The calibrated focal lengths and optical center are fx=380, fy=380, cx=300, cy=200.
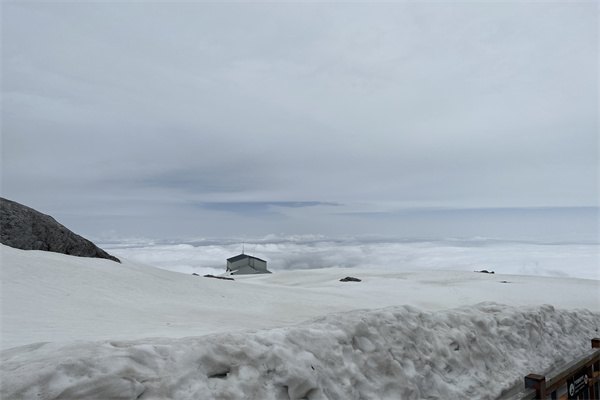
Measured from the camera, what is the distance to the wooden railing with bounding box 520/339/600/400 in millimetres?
5055

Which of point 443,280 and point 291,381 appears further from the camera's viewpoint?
point 443,280

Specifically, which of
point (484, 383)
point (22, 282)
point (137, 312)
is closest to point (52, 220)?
point (22, 282)

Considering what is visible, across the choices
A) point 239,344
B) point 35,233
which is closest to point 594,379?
point 239,344

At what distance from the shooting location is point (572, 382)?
571cm

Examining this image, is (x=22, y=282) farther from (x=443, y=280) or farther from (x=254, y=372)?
(x=443, y=280)

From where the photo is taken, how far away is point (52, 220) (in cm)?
1566

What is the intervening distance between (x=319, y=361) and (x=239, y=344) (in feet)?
3.25

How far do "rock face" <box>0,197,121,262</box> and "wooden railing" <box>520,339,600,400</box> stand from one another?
15.7 m

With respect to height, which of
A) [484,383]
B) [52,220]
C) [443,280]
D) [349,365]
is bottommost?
[443,280]

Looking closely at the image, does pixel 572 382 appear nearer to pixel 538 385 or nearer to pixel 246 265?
pixel 538 385

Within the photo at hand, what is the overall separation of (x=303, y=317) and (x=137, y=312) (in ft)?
13.6

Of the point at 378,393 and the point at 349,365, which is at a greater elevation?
the point at 349,365

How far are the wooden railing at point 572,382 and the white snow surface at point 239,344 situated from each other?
2.03 feet

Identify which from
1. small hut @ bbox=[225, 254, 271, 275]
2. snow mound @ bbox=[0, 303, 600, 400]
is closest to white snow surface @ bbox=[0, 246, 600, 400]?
snow mound @ bbox=[0, 303, 600, 400]
